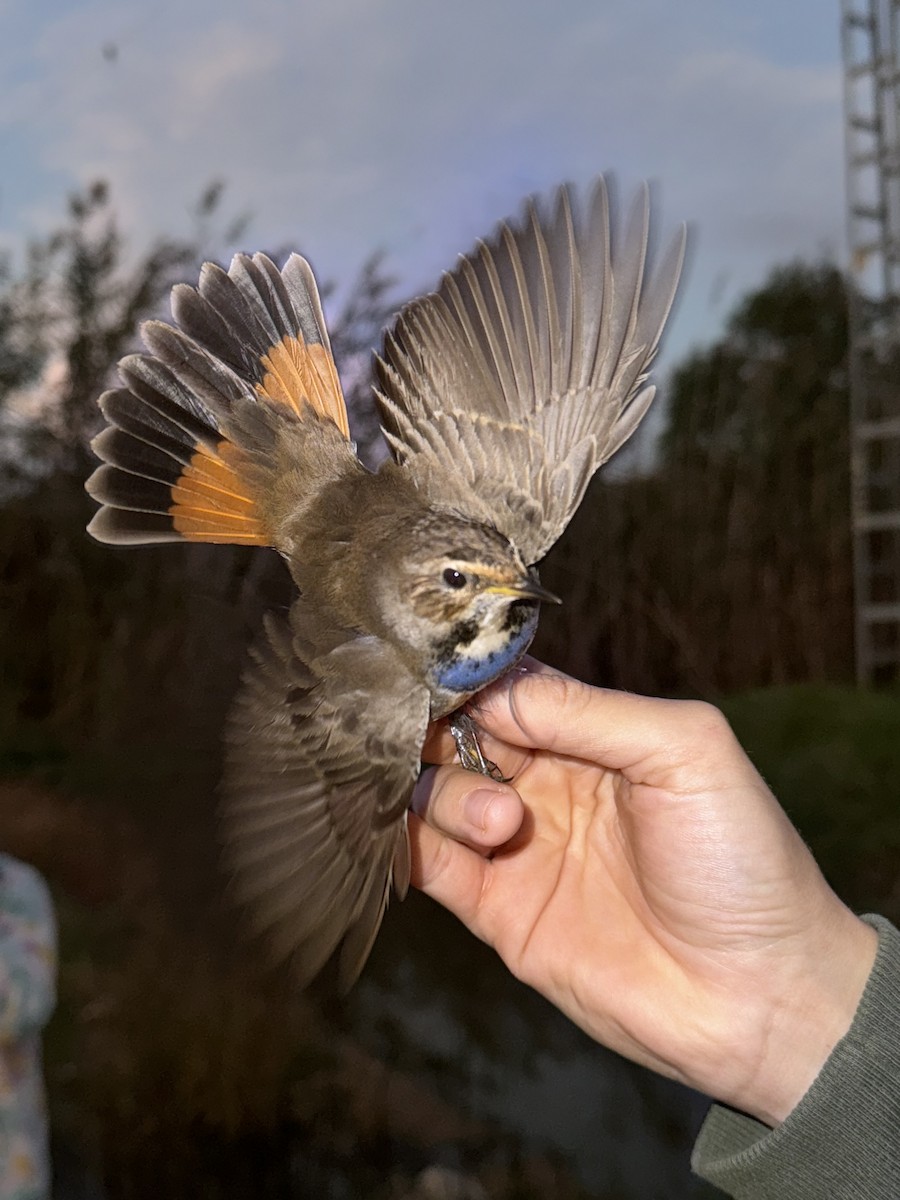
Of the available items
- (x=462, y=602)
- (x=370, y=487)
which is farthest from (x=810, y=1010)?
A: (x=370, y=487)

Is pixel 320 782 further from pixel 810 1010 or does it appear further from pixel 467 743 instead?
pixel 810 1010

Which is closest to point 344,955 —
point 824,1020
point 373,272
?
point 824,1020

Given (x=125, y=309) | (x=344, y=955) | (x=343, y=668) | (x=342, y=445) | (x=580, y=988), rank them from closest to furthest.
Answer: (x=344, y=955) → (x=343, y=668) → (x=580, y=988) → (x=342, y=445) → (x=125, y=309)

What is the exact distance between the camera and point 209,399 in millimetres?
2303

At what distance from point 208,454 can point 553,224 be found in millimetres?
814

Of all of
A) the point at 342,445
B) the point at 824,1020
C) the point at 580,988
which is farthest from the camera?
the point at 342,445

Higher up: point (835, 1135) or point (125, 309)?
point (125, 309)

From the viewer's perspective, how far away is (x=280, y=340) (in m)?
2.32

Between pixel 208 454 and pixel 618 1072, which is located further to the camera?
pixel 618 1072

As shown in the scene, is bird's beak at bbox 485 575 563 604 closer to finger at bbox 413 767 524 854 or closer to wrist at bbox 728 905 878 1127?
finger at bbox 413 767 524 854

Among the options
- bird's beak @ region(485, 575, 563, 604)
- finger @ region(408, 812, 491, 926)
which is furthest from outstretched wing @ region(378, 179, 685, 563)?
finger @ region(408, 812, 491, 926)

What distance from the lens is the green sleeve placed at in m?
1.74

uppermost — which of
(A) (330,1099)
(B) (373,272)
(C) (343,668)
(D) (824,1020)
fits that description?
(B) (373,272)

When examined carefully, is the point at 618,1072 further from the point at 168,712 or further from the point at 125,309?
the point at 125,309
